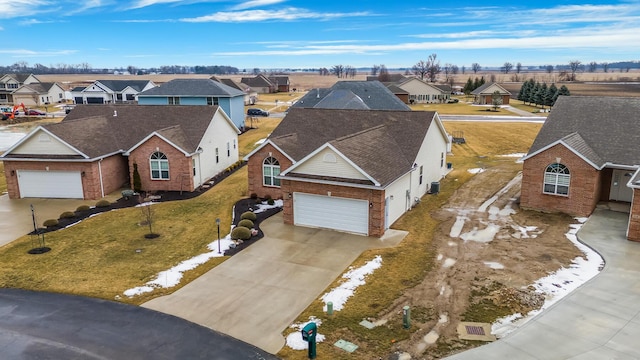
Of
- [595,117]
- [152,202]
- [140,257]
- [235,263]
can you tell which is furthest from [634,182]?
[152,202]

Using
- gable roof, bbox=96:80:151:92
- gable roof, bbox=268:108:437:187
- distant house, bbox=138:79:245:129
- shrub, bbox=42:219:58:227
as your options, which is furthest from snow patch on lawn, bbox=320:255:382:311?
gable roof, bbox=96:80:151:92

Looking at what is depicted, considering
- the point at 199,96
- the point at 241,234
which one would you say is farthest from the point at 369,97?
the point at 241,234

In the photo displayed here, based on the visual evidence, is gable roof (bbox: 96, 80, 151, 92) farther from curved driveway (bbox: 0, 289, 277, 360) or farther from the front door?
the front door

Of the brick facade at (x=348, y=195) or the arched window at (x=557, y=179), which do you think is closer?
the brick facade at (x=348, y=195)

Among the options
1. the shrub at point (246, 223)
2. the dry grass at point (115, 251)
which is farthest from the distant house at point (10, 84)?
the shrub at point (246, 223)

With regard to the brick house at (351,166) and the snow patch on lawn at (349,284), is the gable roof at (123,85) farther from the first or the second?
the snow patch on lawn at (349,284)

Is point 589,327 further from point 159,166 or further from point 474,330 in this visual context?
point 159,166

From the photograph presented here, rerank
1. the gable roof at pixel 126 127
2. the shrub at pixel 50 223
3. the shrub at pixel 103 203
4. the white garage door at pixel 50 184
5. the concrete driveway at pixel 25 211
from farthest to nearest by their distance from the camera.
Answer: the gable roof at pixel 126 127 < the white garage door at pixel 50 184 < the shrub at pixel 103 203 < the shrub at pixel 50 223 < the concrete driveway at pixel 25 211
